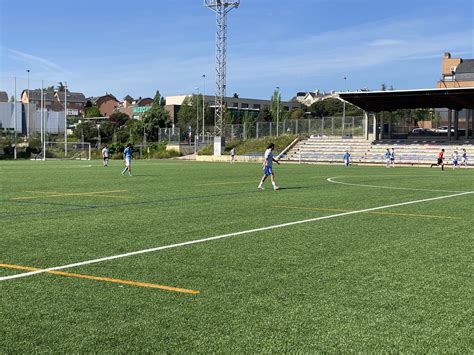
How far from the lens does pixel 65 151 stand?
7975 cm

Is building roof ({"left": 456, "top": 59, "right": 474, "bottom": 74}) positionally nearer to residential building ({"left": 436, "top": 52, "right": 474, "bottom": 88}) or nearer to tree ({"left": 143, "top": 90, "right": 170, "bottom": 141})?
residential building ({"left": 436, "top": 52, "right": 474, "bottom": 88})

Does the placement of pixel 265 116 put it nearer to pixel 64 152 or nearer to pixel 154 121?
pixel 154 121

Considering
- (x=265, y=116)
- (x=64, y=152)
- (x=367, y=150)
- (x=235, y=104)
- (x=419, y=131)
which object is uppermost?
(x=235, y=104)

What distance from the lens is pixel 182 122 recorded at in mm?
140000

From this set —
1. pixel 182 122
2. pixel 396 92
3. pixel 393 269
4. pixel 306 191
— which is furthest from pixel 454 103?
pixel 182 122

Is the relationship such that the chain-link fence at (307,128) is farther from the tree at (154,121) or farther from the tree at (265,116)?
the tree at (265,116)

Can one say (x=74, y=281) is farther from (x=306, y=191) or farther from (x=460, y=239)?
(x=306, y=191)

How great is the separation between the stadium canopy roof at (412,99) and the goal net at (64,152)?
3590 cm

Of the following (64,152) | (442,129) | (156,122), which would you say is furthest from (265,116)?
(64,152)

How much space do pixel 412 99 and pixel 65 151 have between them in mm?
45068

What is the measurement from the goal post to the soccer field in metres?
67.4

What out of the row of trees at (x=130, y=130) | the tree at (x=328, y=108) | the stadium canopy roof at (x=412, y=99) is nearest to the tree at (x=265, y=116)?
the tree at (x=328, y=108)

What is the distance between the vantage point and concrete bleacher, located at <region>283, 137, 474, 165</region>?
197 ft

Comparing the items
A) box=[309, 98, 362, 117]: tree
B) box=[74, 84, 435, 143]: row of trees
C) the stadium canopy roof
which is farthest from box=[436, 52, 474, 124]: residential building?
the stadium canopy roof
